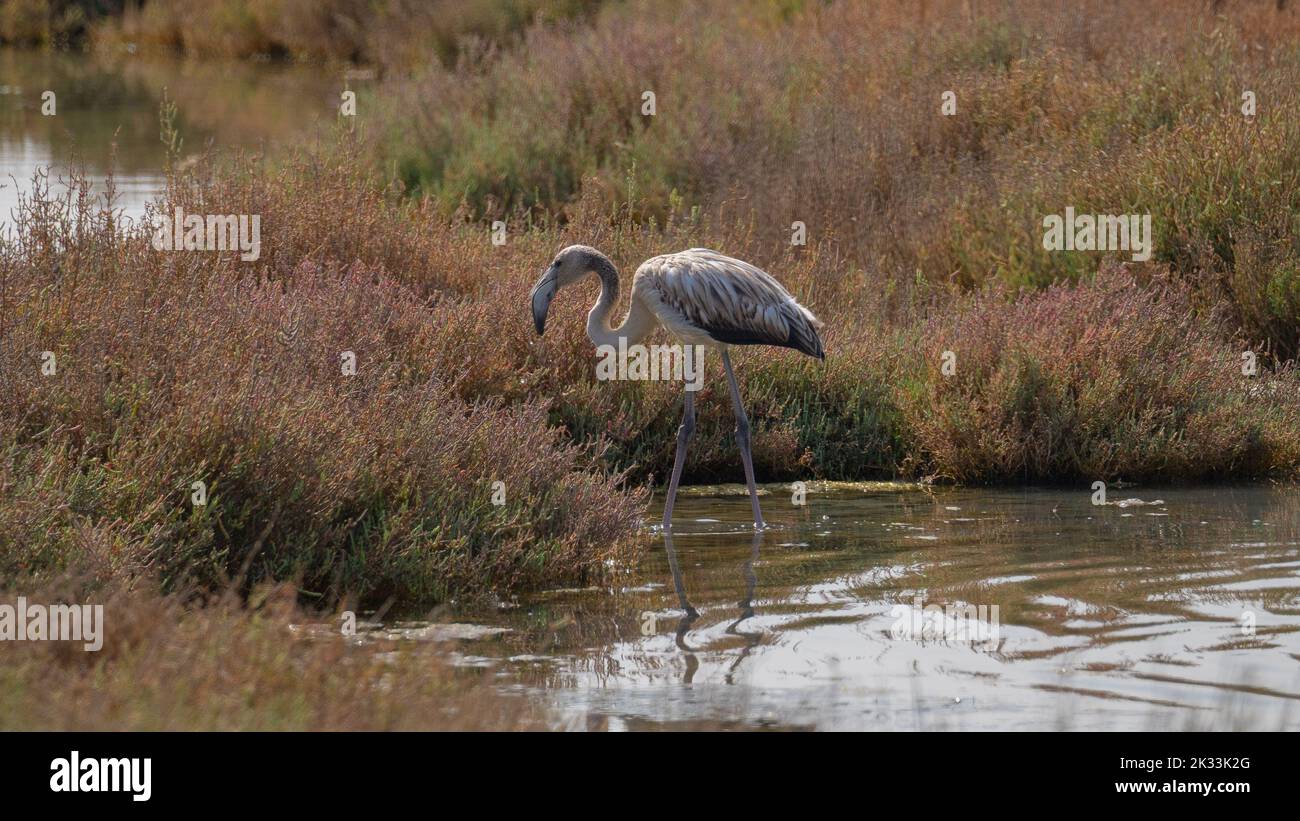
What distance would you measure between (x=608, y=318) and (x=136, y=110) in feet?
66.8

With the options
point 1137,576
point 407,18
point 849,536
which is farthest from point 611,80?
point 407,18

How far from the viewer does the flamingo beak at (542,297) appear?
8438mm

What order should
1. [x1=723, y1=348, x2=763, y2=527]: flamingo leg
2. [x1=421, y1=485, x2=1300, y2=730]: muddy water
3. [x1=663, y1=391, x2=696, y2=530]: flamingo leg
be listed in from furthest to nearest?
1. [x1=723, y1=348, x2=763, y2=527]: flamingo leg
2. [x1=663, y1=391, x2=696, y2=530]: flamingo leg
3. [x1=421, y1=485, x2=1300, y2=730]: muddy water

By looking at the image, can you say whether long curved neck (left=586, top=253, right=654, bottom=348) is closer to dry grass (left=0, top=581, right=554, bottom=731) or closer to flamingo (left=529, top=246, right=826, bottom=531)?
flamingo (left=529, top=246, right=826, bottom=531)

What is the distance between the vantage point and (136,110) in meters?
27.0

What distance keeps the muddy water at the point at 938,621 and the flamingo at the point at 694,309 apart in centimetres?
85

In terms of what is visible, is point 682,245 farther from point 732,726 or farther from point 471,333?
point 732,726

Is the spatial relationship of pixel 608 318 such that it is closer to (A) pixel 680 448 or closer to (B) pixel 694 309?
(B) pixel 694 309

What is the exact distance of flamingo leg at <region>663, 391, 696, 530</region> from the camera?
8.59m

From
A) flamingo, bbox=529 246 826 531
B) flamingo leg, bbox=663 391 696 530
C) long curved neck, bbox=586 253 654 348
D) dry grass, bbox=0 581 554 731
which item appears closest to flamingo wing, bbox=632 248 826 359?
flamingo, bbox=529 246 826 531

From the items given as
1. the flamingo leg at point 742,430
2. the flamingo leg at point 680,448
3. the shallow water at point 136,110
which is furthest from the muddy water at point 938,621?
the shallow water at point 136,110

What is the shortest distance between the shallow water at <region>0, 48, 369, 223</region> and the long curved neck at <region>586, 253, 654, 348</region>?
13.6 feet

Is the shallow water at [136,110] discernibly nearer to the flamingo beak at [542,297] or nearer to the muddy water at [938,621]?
the flamingo beak at [542,297]

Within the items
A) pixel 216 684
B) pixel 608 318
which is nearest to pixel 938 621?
pixel 608 318
